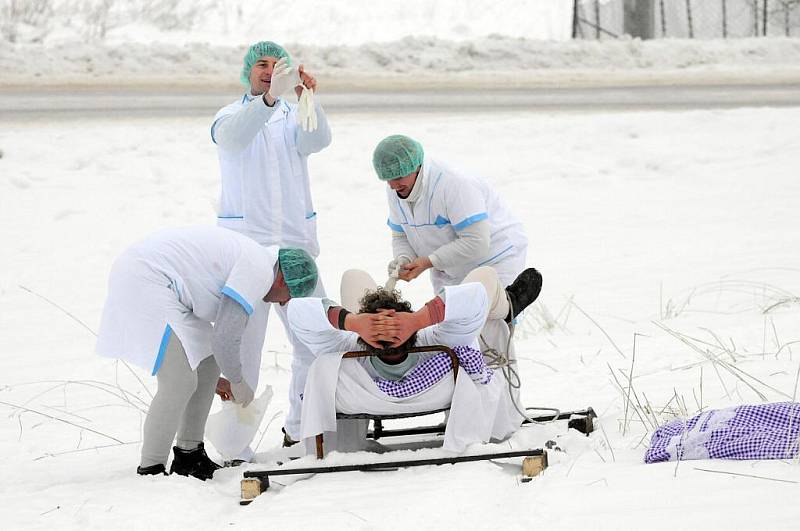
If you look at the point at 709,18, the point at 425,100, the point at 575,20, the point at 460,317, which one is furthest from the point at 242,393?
the point at 709,18

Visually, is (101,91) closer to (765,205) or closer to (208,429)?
(765,205)

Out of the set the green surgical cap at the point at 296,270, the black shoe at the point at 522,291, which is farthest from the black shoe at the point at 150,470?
the black shoe at the point at 522,291

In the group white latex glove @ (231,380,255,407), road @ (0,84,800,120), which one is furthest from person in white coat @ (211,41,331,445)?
road @ (0,84,800,120)

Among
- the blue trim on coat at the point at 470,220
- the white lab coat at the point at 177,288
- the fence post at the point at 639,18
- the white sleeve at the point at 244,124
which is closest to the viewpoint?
the white lab coat at the point at 177,288

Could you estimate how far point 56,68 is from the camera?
1552 cm

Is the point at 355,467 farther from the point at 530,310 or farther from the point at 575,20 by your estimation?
the point at 575,20

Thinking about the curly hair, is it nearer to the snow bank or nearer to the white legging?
the white legging

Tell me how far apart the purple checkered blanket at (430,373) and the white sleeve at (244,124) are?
1412mm

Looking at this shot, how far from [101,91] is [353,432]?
35.5 feet

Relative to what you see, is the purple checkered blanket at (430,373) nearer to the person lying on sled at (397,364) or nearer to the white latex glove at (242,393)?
the person lying on sled at (397,364)

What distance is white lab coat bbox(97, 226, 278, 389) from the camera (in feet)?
14.7

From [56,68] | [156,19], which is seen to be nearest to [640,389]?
[56,68]

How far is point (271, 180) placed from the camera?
529 centimetres

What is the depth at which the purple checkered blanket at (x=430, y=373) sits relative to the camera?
444 cm
